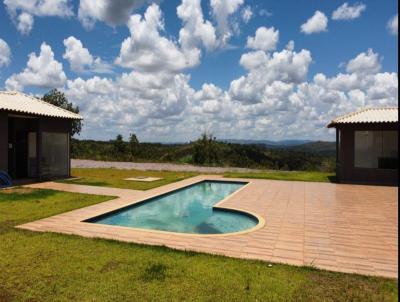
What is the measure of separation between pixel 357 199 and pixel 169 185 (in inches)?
310

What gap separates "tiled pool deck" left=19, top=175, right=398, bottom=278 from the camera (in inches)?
236

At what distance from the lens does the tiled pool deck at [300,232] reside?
6004mm

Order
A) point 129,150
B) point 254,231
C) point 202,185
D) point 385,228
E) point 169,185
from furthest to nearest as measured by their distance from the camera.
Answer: point 129,150, point 202,185, point 169,185, point 385,228, point 254,231

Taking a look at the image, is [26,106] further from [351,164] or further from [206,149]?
[206,149]

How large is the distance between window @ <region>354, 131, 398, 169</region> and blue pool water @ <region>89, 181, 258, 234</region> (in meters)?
8.01

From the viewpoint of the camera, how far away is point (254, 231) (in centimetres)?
770

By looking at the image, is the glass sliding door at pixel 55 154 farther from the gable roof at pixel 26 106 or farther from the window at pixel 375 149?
the window at pixel 375 149

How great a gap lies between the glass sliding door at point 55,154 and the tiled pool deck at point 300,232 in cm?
568

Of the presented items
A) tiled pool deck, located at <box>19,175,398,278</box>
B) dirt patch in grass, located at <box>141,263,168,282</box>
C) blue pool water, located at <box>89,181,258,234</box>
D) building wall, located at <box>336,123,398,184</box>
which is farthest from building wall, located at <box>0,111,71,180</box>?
building wall, located at <box>336,123,398,184</box>

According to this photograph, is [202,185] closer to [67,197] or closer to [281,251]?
[67,197]

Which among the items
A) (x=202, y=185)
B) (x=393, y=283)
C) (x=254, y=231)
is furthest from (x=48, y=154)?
(x=393, y=283)

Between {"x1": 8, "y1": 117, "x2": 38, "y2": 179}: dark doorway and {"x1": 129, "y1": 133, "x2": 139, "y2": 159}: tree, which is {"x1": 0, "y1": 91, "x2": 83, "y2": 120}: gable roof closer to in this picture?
{"x1": 8, "y1": 117, "x2": 38, "y2": 179}: dark doorway

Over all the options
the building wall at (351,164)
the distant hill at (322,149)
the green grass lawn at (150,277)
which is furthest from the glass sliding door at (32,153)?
the distant hill at (322,149)

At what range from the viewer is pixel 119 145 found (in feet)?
114
